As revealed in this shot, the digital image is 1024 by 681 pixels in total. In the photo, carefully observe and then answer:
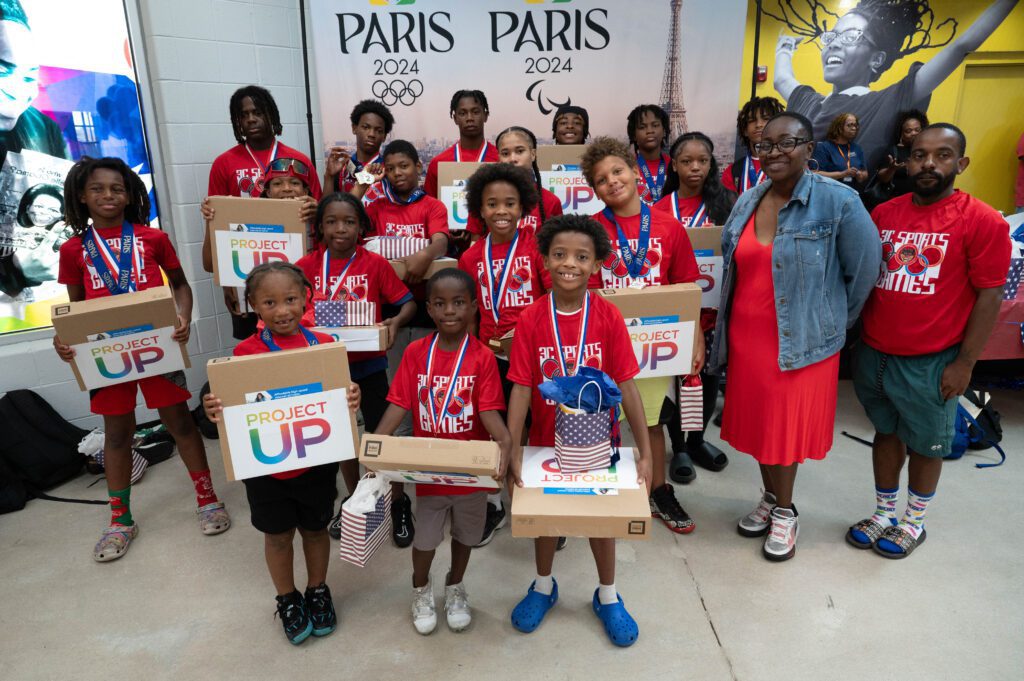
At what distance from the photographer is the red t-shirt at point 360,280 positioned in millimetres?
2639

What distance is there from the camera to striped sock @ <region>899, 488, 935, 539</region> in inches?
106

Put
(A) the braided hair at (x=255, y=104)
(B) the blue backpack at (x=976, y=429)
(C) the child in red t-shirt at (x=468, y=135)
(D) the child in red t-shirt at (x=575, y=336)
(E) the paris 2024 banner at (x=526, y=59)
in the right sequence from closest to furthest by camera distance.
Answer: (D) the child in red t-shirt at (x=575, y=336)
(A) the braided hair at (x=255, y=104)
(C) the child in red t-shirt at (x=468, y=135)
(B) the blue backpack at (x=976, y=429)
(E) the paris 2024 banner at (x=526, y=59)

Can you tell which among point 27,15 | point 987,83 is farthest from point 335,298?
point 987,83

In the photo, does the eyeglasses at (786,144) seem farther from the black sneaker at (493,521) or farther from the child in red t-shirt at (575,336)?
the black sneaker at (493,521)

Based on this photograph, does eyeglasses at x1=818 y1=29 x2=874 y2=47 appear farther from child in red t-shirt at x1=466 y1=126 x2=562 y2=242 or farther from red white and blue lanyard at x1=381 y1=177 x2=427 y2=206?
red white and blue lanyard at x1=381 y1=177 x2=427 y2=206

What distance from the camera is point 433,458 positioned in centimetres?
186

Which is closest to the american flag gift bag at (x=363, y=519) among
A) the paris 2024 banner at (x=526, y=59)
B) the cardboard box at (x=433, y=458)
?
the cardboard box at (x=433, y=458)

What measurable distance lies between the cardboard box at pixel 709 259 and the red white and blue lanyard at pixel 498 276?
828 millimetres

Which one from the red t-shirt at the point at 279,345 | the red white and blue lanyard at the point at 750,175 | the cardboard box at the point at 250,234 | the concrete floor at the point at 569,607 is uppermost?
the red white and blue lanyard at the point at 750,175

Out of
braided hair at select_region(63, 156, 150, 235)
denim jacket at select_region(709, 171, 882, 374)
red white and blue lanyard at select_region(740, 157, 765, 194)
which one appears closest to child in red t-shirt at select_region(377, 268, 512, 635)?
denim jacket at select_region(709, 171, 882, 374)

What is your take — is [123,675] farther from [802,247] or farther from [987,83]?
[987,83]

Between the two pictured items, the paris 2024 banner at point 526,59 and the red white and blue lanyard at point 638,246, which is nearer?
the red white and blue lanyard at point 638,246

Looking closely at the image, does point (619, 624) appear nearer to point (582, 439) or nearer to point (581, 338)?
point (582, 439)

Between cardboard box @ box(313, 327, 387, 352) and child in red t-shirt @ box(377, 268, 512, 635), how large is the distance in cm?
27
